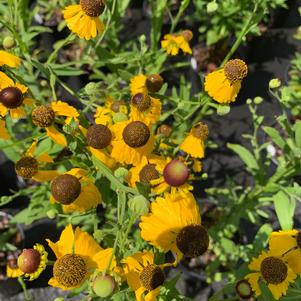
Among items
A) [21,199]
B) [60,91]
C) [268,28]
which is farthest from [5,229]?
[268,28]

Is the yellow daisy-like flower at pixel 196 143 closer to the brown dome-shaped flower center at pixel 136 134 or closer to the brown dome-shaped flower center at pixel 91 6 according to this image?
the brown dome-shaped flower center at pixel 136 134

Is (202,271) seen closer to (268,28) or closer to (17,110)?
(17,110)

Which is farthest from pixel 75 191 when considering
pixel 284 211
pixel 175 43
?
pixel 175 43

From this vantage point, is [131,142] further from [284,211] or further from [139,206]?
[284,211]

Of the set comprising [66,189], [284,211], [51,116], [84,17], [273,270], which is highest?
[84,17]

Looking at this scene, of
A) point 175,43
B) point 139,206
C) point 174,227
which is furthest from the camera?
point 175,43

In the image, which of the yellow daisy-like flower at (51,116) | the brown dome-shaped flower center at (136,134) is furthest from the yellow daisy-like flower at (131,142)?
the yellow daisy-like flower at (51,116)
